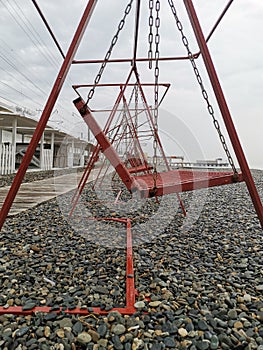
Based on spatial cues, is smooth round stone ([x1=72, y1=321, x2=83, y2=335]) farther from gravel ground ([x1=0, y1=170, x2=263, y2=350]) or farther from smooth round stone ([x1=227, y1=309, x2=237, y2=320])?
smooth round stone ([x1=227, y1=309, x2=237, y2=320])

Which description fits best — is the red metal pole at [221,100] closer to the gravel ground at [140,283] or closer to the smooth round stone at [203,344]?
the gravel ground at [140,283]

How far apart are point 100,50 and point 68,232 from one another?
9.55ft

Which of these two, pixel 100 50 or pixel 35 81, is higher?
pixel 35 81

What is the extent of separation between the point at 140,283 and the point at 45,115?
87cm

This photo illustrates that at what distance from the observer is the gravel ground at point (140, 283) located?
3.03 feet

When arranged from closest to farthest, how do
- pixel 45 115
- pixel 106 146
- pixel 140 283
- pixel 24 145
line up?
pixel 45 115 < pixel 140 283 < pixel 106 146 < pixel 24 145

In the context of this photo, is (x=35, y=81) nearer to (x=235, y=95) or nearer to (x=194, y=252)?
(x=235, y=95)

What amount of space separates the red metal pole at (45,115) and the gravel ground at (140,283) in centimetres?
40

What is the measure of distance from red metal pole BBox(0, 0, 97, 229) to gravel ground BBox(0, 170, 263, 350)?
0.40 m

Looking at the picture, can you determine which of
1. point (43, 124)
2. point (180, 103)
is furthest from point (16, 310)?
point (180, 103)

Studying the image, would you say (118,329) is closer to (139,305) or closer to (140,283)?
(139,305)

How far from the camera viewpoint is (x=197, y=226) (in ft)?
8.17

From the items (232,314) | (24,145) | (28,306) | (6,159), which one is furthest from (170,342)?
(24,145)

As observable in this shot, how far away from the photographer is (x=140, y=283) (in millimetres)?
1333
